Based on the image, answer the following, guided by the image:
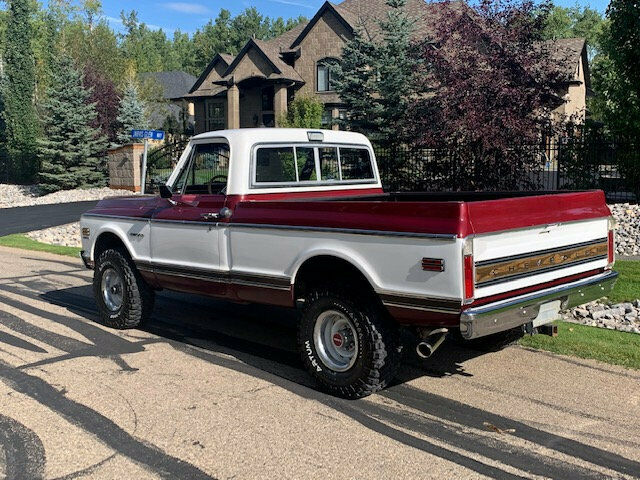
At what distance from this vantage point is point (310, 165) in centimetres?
660

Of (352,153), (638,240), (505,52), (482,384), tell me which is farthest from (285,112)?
(482,384)

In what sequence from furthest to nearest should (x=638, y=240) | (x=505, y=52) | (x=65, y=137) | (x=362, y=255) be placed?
(x=65, y=137) → (x=505, y=52) → (x=638, y=240) → (x=362, y=255)

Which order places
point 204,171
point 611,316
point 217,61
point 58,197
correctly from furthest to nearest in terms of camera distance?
point 217,61
point 58,197
point 611,316
point 204,171

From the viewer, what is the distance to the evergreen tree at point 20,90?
33281mm

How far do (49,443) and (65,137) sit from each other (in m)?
27.8

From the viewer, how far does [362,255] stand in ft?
15.2

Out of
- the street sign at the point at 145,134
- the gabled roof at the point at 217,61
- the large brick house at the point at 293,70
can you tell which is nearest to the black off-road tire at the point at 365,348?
the street sign at the point at 145,134

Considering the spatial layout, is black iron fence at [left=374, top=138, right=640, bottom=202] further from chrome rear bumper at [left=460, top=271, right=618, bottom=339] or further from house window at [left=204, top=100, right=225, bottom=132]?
house window at [left=204, top=100, right=225, bottom=132]

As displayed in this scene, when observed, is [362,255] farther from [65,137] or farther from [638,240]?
[65,137]

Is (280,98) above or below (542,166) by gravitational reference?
above

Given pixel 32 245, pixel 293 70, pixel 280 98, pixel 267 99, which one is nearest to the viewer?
pixel 32 245

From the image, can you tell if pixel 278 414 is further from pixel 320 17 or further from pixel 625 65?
pixel 320 17

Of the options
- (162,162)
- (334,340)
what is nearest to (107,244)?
(334,340)

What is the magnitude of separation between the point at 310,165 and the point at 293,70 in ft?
116
